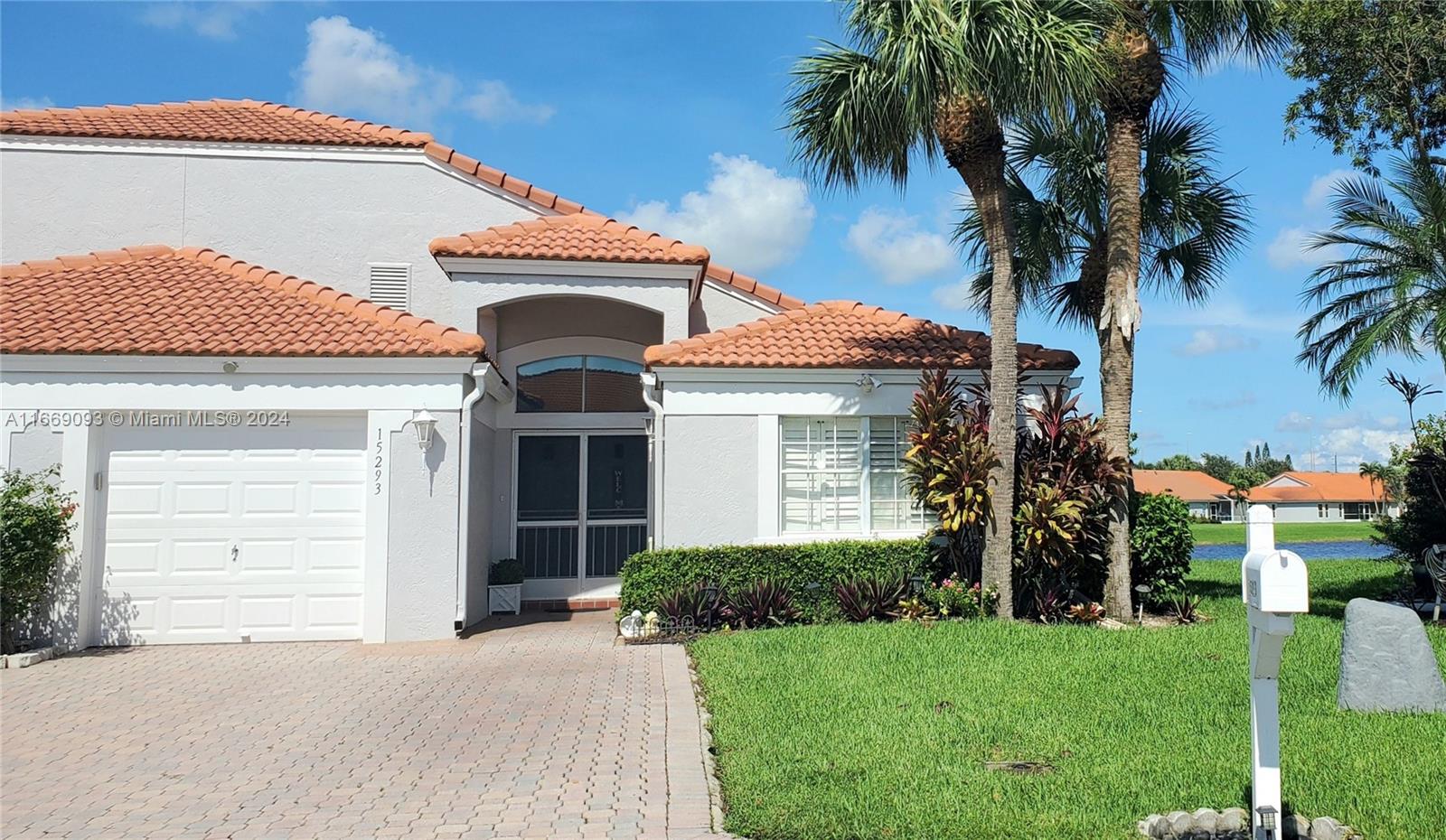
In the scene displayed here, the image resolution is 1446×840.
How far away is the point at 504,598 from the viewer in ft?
46.3

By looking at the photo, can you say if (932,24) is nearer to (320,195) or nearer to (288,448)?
(288,448)

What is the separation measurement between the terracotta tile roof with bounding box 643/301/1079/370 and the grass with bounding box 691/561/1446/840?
410 cm

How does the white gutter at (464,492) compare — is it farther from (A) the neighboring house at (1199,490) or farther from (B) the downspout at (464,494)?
(A) the neighboring house at (1199,490)

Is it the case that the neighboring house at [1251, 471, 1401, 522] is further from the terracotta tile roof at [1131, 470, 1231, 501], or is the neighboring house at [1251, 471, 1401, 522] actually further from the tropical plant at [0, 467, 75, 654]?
the tropical plant at [0, 467, 75, 654]

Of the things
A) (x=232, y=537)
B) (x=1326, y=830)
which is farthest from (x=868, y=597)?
(x=232, y=537)

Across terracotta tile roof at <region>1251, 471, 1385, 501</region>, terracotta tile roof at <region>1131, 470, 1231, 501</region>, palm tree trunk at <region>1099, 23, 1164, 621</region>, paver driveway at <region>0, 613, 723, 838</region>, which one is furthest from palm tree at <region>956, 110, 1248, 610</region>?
terracotta tile roof at <region>1251, 471, 1385, 501</region>

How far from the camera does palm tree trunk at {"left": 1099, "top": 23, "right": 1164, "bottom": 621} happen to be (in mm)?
11969

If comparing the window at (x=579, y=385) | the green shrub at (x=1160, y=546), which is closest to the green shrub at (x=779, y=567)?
the green shrub at (x=1160, y=546)

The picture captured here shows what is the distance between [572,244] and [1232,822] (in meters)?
11.3

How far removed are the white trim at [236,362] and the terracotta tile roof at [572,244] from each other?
2.21m

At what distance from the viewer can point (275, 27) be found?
1264 cm

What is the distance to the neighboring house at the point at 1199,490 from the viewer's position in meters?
88.4

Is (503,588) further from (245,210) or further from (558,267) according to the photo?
(245,210)

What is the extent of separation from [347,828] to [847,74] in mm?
9889
